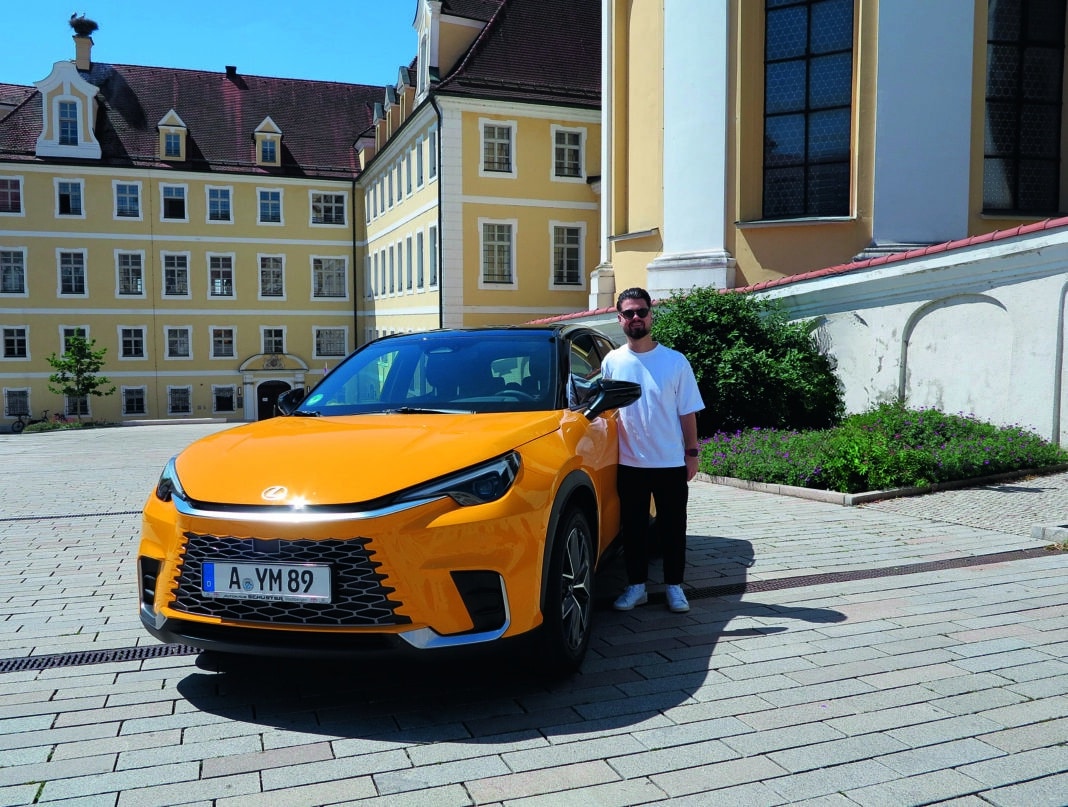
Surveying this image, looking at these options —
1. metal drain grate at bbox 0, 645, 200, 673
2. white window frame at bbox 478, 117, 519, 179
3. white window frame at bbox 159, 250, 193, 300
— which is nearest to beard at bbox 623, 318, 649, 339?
metal drain grate at bbox 0, 645, 200, 673

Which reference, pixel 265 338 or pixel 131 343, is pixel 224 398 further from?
pixel 131 343

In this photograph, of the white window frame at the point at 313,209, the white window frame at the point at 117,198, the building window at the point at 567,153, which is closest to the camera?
the building window at the point at 567,153

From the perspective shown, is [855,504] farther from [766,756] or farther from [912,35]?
[912,35]

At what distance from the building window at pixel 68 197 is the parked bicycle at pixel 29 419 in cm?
1008

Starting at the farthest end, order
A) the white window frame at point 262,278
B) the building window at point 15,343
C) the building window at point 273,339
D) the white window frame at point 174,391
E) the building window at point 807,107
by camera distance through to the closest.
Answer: the building window at point 273,339, the white window frame at point 262,278, the white window frame at point 174,391, the building window at point 15,343, the building window at point 807,107

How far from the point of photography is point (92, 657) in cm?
509

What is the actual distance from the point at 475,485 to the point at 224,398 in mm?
51361

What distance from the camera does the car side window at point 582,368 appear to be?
17.9 ft

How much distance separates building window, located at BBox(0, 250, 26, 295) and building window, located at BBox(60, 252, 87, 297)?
1.77 metres

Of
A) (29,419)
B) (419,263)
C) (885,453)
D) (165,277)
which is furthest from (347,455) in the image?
(165,277)

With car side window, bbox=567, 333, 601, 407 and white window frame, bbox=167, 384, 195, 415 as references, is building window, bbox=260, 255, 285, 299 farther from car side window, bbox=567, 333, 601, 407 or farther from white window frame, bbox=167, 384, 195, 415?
car side window, bbox=567, 333, 601, 407

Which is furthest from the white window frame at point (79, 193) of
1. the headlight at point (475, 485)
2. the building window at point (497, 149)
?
the headlight at point (475, 485)

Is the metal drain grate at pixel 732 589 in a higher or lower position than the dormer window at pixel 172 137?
lower

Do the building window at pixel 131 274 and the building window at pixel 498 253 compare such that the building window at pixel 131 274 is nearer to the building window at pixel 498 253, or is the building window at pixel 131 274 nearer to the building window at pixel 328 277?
the building window at pixel 328 277
